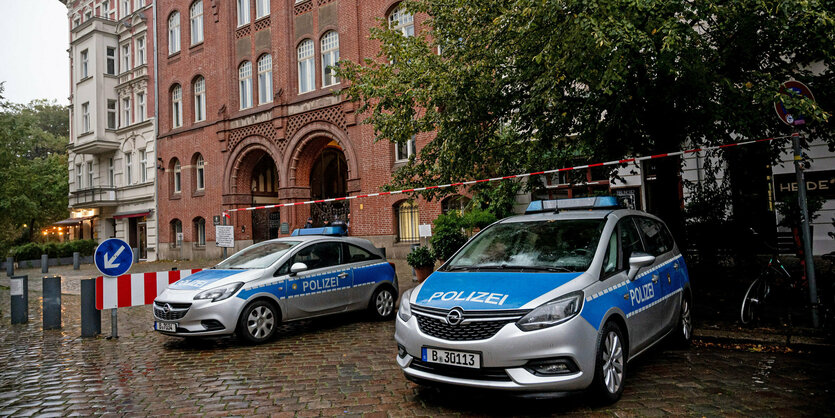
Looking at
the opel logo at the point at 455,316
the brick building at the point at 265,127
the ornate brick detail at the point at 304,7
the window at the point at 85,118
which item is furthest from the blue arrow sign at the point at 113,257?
A: the window at the point at 85,118

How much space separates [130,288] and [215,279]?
6.77 feet

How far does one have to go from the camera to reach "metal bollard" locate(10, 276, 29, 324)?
9946 millimetres

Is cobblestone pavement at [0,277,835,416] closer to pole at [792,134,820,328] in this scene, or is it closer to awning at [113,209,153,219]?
pole at [792,134,820,328]

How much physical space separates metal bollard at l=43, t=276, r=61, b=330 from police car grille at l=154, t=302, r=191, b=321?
10.2 ft

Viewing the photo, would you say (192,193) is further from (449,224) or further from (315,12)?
(449,224)

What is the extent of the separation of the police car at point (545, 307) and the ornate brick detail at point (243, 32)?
24893mm

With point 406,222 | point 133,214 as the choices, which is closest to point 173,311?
point 406,222

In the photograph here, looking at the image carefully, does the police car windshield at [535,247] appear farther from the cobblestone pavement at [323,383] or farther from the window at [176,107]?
the window at [176,107]

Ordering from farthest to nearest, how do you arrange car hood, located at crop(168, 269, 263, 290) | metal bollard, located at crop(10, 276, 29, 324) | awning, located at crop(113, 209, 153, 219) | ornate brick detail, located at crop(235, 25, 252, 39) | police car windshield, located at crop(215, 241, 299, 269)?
1. awning, located at crop(113, 209, 153, 219)
2. ornate brick detail, located at crop(235, 25, 252, 39)
3. metal bollard, located at crop(10, 276, 29, 324)
4. police car windshield, located at crop(215, 241, 299, 269)
5. car hood, located at crop(168, 269, 263, 290)

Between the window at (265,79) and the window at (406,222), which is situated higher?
the window at (265,79)

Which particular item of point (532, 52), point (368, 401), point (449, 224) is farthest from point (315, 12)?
point (368, 401)

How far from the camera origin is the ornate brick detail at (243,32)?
26.8 meters

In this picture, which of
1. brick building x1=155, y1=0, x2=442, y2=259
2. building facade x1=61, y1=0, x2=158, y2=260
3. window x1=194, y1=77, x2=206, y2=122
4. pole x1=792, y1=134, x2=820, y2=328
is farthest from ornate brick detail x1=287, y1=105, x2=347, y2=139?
pole x1=792, y1=134, x2=820, y2=328

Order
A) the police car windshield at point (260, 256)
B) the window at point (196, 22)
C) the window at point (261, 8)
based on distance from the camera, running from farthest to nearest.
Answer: the window at point (196, 22) < the window at point (261, 8) < the police car windshield at point (260, 256)
